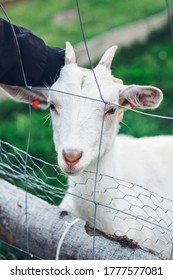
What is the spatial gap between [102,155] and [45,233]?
0.57 metres

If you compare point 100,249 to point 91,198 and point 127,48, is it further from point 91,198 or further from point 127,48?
point 127,48

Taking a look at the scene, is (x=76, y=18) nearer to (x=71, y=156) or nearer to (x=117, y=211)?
(x=117, y=211)

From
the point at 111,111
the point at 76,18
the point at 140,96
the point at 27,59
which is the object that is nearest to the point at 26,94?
the point at 27,59

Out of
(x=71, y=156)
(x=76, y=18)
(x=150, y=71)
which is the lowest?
(x=150, y=71)

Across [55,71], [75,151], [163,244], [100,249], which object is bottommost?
[163,244]

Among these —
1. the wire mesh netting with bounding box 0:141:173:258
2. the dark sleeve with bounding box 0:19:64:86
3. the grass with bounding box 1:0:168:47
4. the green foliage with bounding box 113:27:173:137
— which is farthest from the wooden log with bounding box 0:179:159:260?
the grass with bounding box 1:0:168:47

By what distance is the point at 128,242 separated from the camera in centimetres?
354

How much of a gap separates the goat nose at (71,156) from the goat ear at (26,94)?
600 millimetres

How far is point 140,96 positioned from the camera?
4.04 m

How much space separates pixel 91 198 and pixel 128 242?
654 mm

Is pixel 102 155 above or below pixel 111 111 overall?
below

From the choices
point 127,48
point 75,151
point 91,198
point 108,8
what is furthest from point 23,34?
point 108,8

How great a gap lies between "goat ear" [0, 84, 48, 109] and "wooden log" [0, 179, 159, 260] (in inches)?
22.4
